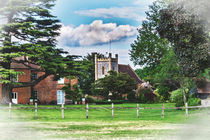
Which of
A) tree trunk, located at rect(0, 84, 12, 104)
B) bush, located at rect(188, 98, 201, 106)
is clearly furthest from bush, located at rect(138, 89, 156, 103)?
tree trunk, located at rect(0, 84, 12, 104)

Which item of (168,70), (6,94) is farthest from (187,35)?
(168,70)

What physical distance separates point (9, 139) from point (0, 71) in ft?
28.6

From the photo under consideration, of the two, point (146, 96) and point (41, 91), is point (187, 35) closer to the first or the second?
point (41, 91)

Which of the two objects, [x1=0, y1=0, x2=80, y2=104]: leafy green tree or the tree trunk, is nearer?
[x1=0, y1=0, x2=80, y2=104]: leafy green tree

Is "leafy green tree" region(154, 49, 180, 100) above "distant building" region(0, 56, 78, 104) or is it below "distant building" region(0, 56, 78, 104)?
above

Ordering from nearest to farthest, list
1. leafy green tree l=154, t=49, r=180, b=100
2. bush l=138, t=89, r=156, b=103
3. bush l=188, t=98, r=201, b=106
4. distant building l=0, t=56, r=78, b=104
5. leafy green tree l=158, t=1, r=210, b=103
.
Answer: leafy green tree l=158, t=1, r=210, b=103, distant building l=0, t=56, r=78, b=104, leafy green tree l=154, t=49, r=180, b=100, bush l=188, t=98, r=201, b=106, bush l=138, t=89, r=156, b=103

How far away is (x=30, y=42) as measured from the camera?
18.6 meters

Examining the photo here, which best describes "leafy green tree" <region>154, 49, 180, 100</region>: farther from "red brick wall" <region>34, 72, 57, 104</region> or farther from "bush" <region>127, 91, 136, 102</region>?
"red brick wall" <region>34, 72, 57, 104</region>

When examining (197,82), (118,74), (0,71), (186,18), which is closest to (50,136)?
(186,18)

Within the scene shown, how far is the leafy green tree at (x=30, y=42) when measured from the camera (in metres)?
14.5

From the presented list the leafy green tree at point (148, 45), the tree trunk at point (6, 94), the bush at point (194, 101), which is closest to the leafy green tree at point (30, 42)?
the tree trunk at point (6, 94)

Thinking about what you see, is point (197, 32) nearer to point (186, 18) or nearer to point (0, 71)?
point (186, 18)

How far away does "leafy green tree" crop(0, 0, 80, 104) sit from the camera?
14492 millimetres

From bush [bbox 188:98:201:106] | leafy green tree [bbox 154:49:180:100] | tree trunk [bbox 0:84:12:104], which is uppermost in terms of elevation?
leafy green tree [bbox 154:49:180:100]
